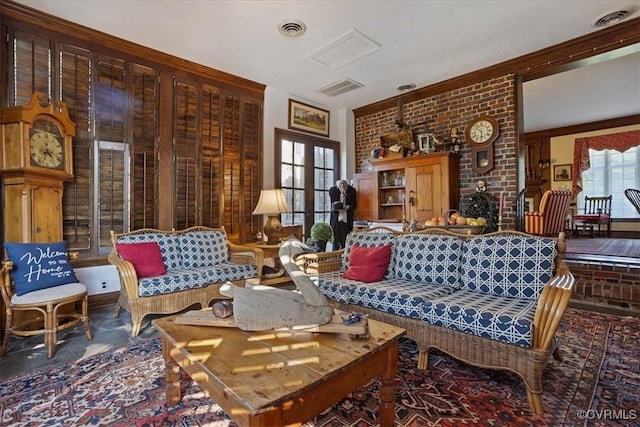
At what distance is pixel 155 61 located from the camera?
12.6 feet

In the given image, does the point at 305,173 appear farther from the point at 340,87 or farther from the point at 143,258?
the point at 143,258

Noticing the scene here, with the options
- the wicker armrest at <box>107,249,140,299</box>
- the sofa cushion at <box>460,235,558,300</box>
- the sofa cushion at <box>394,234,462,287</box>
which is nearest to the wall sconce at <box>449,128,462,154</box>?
the sofa cushion at <box>394,234,462,287</box>

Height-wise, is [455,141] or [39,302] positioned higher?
[455,141]

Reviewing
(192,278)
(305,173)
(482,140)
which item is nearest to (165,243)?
(192,278)

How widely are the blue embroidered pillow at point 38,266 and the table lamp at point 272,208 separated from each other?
81.7 inches

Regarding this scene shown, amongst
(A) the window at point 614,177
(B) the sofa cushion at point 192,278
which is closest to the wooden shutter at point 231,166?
(B) the sofa cushion at point 192,278

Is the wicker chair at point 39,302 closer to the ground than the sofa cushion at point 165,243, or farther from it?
closer to the ground

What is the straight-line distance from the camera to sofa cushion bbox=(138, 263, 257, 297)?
2834 mm

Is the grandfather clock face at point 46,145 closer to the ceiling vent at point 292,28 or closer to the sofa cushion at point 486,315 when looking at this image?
the ceiling vent at point 292,28

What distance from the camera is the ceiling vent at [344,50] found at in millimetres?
3552

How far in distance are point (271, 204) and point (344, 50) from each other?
2.12 m

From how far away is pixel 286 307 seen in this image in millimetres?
1582

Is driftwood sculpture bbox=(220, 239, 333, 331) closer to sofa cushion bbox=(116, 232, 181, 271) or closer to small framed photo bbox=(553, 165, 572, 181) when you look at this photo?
sofa cushion bbox=(116, 232, 181, 271)

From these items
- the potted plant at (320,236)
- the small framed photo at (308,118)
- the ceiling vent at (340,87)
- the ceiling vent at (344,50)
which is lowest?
the potted plant at (320,236)
